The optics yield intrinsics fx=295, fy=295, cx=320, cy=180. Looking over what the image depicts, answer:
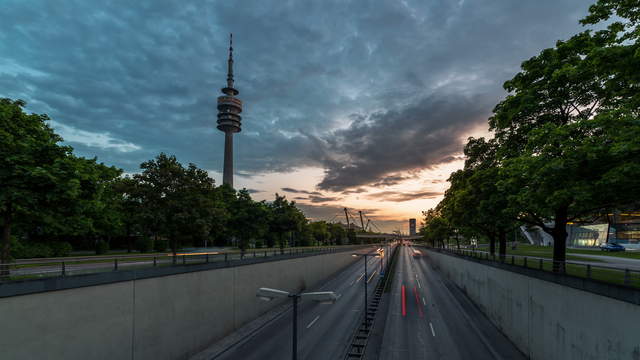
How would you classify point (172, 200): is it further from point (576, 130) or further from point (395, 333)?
point (576, 130)

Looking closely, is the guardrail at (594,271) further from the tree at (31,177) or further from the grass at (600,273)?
the tree at (31,177)

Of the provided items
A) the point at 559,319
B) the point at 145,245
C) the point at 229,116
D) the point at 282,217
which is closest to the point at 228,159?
the point at 229,116

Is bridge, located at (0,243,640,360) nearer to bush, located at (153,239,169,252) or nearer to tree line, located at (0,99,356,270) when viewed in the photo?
A: tree line, located at (0,99,356,270)

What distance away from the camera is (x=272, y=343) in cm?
2398

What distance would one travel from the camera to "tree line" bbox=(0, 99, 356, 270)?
15.0m

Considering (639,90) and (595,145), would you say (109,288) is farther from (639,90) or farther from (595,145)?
(639,90)

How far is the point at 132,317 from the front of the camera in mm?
16750

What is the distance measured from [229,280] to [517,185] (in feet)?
77.3

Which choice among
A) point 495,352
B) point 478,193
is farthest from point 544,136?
point 495,352

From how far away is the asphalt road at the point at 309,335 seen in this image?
72.2 ft

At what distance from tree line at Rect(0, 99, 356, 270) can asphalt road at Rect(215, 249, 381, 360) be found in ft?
34.6

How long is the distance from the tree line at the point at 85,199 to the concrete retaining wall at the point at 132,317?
16.7 feet

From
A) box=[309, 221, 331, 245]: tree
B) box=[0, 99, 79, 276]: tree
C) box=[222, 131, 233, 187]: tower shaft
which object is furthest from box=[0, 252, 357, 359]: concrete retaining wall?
box=[222, 131, 233, 187]: tower shaft

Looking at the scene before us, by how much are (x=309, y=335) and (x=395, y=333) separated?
774 cm
